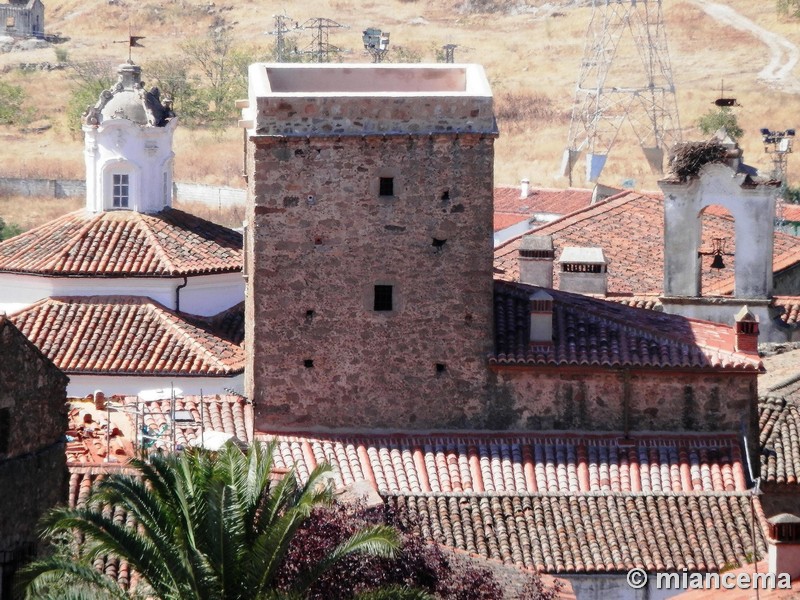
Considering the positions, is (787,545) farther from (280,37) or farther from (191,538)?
(280,37)

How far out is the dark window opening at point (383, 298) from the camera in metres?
32.4

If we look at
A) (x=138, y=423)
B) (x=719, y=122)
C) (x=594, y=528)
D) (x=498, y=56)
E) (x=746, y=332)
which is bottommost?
(x=594, y=528)

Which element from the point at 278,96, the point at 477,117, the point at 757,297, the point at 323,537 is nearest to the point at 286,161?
the point at 278,96

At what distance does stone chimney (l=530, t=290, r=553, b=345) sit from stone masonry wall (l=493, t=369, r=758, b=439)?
2.00 feet

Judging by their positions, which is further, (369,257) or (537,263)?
(537,263)

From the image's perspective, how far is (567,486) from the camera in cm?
3133

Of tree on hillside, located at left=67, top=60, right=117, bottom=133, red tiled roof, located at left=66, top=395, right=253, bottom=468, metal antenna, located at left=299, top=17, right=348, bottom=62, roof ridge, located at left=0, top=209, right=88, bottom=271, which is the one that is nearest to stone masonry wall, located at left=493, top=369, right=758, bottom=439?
red tiled roof, located at left=66, top=395, right=253, bottom=468

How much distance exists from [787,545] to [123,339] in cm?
1750

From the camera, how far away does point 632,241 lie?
47000 mm

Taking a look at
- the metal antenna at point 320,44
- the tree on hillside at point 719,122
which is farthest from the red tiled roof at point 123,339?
the tree on hillside at point 719,122

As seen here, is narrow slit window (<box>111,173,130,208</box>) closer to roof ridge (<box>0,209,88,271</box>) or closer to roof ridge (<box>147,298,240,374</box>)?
roof ridge (<box>0,209,88,271</box>)

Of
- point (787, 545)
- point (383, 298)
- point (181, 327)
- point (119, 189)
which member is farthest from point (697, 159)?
point (787, 545)

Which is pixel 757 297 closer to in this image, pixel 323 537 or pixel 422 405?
pixel 422 405

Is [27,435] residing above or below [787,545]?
above
